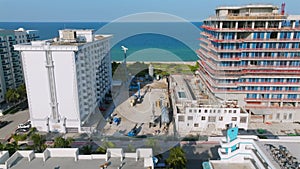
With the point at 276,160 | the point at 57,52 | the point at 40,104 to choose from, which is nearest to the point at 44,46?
the point at 57,52

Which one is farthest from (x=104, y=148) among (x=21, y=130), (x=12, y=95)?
(x=12, y=95)

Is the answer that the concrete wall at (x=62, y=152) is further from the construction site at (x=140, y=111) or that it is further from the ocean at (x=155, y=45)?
the ocean at (x=155, y=45)

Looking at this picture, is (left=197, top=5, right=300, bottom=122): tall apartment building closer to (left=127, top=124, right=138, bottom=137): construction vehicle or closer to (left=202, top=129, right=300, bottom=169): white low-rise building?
(left=127, top=124, right=138, bottom=137): construction vehicle

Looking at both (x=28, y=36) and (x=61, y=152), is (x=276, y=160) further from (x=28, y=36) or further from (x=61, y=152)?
(x=28, y=36)

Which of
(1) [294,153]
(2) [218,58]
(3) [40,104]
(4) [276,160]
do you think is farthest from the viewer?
(2) [218,58]

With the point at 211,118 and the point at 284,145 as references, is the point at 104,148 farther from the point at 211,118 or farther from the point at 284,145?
the point at 211,118

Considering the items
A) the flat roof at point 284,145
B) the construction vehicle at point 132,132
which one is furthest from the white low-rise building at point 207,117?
the flat roof at point 284,145
